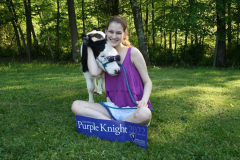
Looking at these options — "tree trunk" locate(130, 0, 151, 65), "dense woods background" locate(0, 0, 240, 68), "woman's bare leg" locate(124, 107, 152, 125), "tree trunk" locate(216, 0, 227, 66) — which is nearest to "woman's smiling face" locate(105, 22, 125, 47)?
"woman's bare leg" locate(124, 107, 152, 125)

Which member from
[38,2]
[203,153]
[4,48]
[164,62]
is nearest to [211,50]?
[164,62]

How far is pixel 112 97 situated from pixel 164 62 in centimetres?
1084

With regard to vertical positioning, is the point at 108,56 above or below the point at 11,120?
above

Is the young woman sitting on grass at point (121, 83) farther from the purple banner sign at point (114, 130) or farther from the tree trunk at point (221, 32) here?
the tree trunk at point (221, 32)

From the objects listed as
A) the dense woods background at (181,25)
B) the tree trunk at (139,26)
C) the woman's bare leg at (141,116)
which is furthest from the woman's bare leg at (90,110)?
the tree trunk at (139,26)

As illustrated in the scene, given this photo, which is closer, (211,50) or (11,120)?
(11,120)

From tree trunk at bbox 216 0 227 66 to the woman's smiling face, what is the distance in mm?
10338

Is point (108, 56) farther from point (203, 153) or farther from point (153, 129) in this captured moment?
point (203, 153)

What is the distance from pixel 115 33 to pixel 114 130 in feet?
4.18

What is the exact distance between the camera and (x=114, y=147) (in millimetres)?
2363

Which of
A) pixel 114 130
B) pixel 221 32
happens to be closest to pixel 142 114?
pixel 114 130

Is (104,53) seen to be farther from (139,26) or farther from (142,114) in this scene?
(139,26)

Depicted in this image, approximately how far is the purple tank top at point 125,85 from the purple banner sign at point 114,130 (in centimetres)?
34

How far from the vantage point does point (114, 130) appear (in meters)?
2.51
